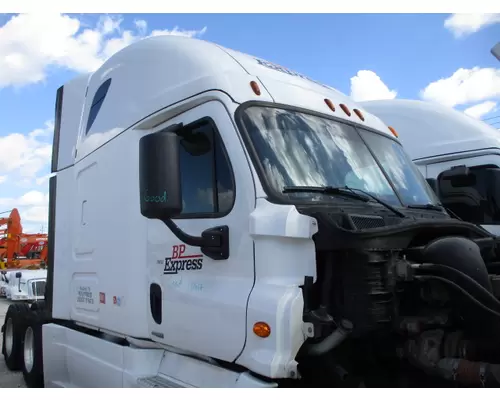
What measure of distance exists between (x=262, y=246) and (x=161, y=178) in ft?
2.32

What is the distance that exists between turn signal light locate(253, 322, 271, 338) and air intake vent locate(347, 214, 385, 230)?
73 centimetres

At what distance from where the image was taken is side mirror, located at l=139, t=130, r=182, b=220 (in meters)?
3.06

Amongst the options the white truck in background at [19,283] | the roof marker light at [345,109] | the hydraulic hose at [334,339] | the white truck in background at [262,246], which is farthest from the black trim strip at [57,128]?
the white truck in background at [19,283]

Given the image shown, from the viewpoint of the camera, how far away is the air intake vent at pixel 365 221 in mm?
2971

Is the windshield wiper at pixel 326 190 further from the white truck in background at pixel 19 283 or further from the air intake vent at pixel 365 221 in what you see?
the white truck in background at pixel 19 283

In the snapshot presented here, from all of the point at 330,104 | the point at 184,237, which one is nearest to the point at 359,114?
the point at 330,104

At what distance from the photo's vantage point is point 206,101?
11.8 feet

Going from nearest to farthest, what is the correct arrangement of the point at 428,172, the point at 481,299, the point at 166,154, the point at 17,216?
the point at 481,299
the point at 166,154
the point at 428,172
the point at 17,216

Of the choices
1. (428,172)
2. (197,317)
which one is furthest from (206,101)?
(428,172)

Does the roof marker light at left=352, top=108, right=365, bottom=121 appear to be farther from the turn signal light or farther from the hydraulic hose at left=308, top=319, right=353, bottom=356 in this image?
the turn signal light

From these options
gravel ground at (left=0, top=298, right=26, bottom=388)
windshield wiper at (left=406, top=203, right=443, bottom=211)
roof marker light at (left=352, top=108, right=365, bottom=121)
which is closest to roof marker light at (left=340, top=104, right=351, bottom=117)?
roof marker light at (left=352, top=108, right=365, bottom=121)

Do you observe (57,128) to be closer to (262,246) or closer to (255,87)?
(255,87)

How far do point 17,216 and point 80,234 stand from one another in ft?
62.9
